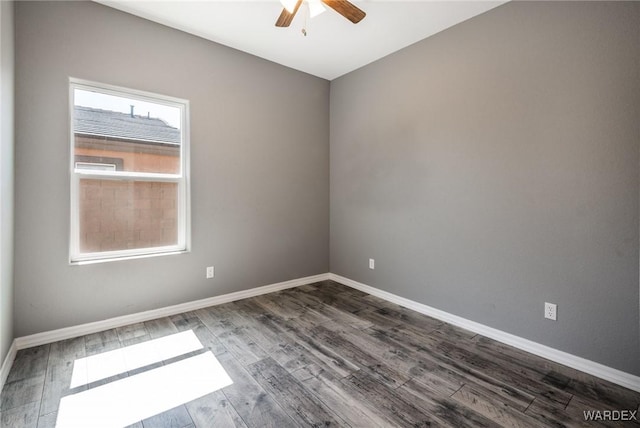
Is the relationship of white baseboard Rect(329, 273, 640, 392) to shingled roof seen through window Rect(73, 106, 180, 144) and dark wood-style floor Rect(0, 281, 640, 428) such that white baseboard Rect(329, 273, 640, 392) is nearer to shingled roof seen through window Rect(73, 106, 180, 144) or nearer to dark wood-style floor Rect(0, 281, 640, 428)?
dark wood-style floor Rect(0, 281, 640, 428)

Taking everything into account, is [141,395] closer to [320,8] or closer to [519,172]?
[320,8]

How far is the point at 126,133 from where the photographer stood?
269cm

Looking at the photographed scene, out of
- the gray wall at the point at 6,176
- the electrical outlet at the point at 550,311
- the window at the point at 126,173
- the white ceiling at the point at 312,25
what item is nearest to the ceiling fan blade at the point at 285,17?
the white ceiling at the point at 312,25

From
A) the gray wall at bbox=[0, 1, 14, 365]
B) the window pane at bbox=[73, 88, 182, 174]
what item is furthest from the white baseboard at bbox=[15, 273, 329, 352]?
the window pane at bbox=[73, 88, 182, 174]

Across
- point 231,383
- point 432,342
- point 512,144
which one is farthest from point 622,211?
point 231,383

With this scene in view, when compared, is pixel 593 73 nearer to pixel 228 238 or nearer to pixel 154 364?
pixel 228 238

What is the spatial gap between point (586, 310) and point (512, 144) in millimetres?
1315

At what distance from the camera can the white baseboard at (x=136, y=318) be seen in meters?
2.30

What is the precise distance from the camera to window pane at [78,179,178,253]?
254cm

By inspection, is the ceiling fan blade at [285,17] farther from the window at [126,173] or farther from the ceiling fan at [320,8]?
the window at [126,173]

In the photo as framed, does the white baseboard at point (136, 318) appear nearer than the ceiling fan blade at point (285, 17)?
No

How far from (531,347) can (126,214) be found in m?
3.63

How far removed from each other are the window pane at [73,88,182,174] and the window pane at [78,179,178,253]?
0.56ft

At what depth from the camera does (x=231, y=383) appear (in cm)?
188
